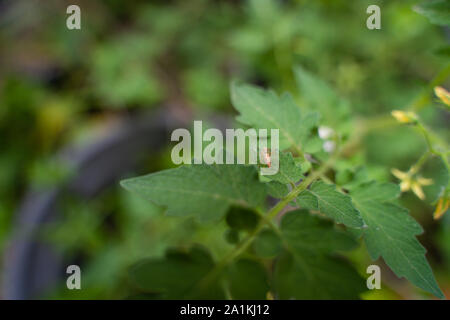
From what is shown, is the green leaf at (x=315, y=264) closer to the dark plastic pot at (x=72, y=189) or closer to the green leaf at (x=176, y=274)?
the green leaf at (x=176, y=274)

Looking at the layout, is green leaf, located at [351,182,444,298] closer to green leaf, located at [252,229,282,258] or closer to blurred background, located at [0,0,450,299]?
green leaf, located at [252,229,282,258]

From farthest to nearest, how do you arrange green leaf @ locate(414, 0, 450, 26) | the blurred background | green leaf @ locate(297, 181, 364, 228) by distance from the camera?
the blurred background → green leaf @ locate(414, 0, 450, 26) → green leaf @ locate(297, 181, 364, 228)

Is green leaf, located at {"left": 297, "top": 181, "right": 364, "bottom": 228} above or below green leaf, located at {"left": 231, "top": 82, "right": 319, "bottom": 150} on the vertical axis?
below

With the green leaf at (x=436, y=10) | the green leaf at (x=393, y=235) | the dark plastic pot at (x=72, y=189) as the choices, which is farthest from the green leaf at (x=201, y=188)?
the dark plastic pot at (x=72, y=189)

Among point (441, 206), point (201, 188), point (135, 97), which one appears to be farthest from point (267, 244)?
point (135, 97)

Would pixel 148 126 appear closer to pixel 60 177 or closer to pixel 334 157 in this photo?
pixel 60 177

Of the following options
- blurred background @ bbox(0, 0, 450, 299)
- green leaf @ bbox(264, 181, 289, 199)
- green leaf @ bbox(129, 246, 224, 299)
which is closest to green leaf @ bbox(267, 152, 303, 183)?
green leaf @ bbox(264, 181, 289, 199)
